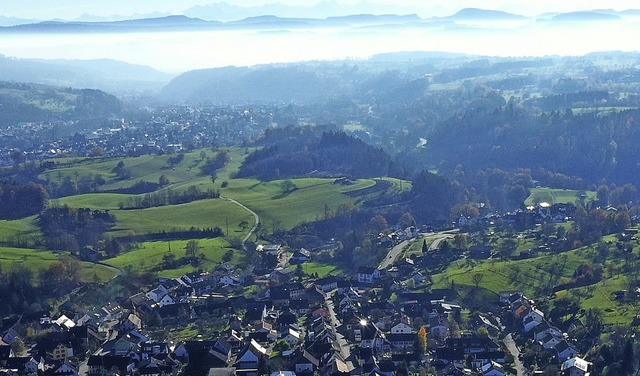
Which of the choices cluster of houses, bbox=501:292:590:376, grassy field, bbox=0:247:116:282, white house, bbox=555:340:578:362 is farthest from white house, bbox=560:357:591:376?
grassy field, bbox=0:247:116:282

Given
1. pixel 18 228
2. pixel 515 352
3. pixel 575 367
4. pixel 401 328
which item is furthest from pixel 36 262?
pixel 575 367

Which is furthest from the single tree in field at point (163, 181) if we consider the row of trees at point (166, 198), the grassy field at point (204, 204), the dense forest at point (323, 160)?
the dense forest at point (323, 160)

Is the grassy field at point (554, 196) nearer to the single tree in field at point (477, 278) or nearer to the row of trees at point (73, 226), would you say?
the single tree in field at point (477, 278)

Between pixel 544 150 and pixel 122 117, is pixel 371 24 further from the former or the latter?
pixel 544 150

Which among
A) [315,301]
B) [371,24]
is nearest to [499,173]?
[315,301]

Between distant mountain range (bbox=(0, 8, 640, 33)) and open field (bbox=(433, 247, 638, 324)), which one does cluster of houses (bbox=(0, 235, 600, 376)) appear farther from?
distant mountain range (bbox=(0, 8, 640, 33))

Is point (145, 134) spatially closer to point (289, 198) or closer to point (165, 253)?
point (289, 198)
